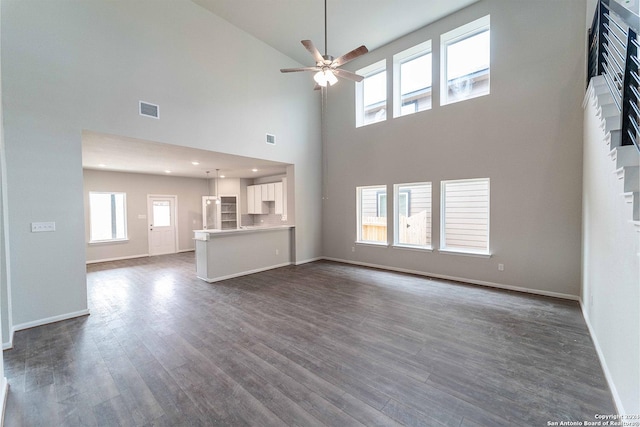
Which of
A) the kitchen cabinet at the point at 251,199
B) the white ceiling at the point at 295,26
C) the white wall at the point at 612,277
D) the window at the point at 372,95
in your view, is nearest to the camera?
the white wall at the point at 612,277

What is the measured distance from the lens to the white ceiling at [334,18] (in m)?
4.50

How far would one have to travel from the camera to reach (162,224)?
8.31m

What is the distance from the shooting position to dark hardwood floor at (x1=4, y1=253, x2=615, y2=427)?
176 centimetres

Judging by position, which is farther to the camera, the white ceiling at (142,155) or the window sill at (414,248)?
the window sill at (414,248)

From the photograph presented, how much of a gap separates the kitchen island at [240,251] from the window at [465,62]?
464 cm

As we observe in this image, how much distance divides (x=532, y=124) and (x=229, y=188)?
838cm

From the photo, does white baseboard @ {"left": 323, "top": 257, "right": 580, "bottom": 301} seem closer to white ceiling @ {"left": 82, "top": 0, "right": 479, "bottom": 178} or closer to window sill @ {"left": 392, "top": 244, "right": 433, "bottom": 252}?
window sill @ {"left": 392, "top": 244, "right": 433, "bottom": 252}

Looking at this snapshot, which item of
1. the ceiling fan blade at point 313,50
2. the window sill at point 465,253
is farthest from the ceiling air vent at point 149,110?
the window sill at point 465,253

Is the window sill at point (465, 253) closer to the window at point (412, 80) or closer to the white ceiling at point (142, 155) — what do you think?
the window at point (412, 80)

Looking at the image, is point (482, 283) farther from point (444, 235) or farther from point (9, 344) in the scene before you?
point (9, 344)

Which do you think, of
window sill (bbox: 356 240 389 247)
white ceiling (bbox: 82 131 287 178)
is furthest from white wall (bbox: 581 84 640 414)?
white ceiling (bbox: 82 131 287 178)

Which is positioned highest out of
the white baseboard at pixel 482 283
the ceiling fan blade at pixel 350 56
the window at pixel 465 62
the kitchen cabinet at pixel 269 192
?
the window at pixel 465 62

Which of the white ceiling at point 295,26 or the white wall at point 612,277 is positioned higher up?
the white ceiling at point 295,26

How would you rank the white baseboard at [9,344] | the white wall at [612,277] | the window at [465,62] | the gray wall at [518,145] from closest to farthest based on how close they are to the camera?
the white wall at [612,277], the white baseboard at [9,344], the gray wall at [518,145], the window at [465,62]
